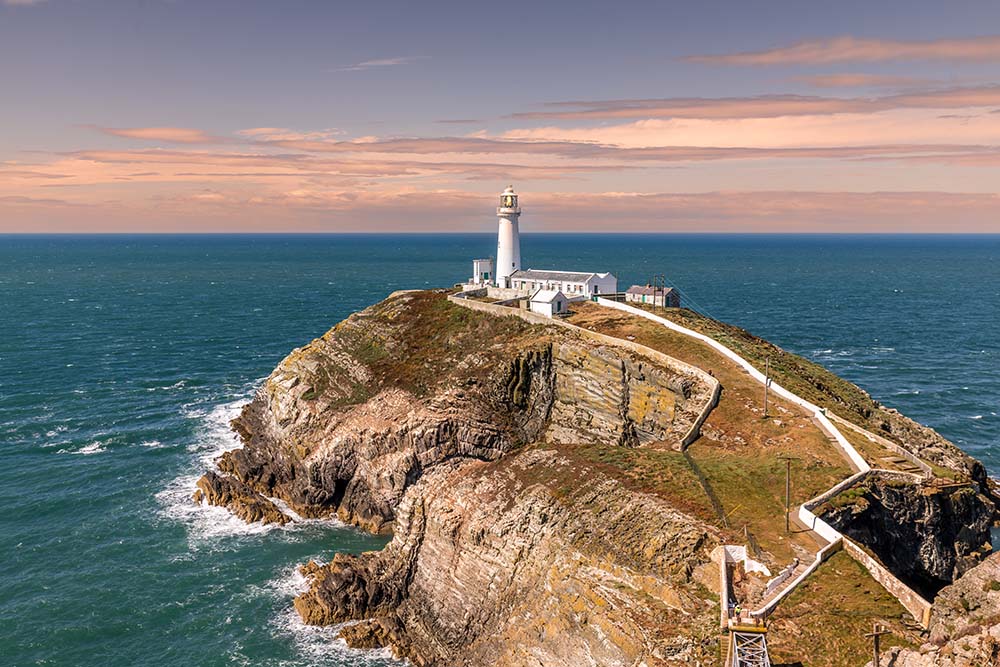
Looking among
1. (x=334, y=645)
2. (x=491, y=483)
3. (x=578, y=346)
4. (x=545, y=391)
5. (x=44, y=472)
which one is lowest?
(x=334, y=645)

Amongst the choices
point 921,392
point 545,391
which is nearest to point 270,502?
point 545,391

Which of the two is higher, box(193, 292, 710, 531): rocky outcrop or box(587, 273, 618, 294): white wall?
box(587, 273, 618, 294): white wall

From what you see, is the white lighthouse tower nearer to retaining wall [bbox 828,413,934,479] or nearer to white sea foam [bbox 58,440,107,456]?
retaining wall [bbox 828,413,934,479]

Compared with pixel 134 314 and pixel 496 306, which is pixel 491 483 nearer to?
pixel 496 306

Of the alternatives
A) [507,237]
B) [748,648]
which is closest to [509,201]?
[507,237]

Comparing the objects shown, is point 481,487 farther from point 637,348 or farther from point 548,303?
point 548,303

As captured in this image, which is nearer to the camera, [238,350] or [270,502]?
[270,502]

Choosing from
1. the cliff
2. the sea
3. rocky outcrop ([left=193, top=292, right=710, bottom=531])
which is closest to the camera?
the cliff

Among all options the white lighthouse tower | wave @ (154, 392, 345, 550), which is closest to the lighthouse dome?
the white lighthouse tower
